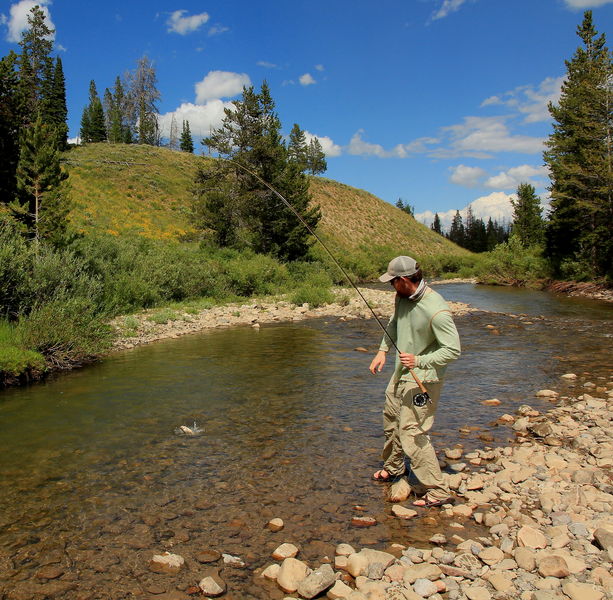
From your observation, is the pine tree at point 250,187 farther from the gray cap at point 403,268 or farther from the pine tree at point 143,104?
the pine tree at point 143,104

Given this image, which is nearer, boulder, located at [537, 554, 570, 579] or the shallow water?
boulder, located at [537, 554, 570, 579]

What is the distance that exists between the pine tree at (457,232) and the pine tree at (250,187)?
307 ft

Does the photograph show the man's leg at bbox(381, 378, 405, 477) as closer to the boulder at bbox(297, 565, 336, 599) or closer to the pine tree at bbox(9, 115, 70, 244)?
the boulder at bbox(297, 565, 336, 599)

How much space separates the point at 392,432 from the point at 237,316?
15992 millimetres

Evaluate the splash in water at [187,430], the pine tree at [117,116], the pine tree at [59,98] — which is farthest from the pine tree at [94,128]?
the splash in water at [187,430]

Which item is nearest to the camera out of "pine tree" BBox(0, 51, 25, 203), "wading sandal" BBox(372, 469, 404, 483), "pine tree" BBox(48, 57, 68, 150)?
"wading sandal" BBox(372, 469, 404, 483)

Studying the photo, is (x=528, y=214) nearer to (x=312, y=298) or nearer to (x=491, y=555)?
(x=312, y=298)

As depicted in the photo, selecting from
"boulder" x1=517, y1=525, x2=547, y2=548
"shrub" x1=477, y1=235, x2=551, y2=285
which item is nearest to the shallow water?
"boulder" x1=517, y1=525, x2=547, y2=548

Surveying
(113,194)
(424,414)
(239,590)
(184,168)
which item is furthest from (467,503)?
(184,168)

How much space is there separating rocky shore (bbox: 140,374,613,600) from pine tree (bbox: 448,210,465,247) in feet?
395

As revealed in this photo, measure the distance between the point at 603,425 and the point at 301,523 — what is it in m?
4.87

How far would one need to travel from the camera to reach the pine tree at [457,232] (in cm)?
12289

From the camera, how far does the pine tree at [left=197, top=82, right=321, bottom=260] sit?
32.7m

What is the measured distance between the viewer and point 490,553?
4059 millimetres
